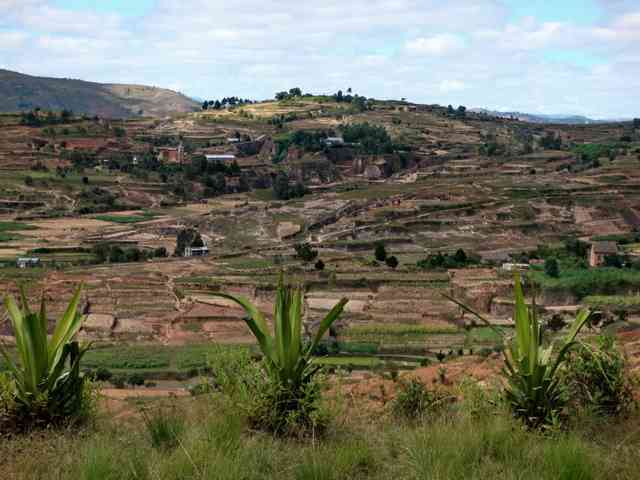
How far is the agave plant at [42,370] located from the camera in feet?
20.8

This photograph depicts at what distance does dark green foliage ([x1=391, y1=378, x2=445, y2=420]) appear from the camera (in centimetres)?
771

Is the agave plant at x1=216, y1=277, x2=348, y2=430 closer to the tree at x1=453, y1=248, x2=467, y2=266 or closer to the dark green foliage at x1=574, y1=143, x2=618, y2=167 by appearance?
the tree at x1=453, y1=248, x2=467, y2=266

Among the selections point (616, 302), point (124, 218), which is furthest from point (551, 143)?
point (616, 302)

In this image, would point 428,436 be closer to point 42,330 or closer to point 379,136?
point 42,330

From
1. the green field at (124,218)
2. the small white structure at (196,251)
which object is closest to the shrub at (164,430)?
the small white structure at (196,251)

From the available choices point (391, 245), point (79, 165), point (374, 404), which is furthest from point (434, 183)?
point (374, 404)

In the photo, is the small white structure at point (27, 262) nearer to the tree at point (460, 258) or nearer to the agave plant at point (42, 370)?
the tree at point (460, 258)

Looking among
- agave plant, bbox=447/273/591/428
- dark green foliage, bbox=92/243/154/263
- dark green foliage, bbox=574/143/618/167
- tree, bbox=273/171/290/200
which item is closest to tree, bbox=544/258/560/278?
dark green foliage, bbox=92/243/154/263

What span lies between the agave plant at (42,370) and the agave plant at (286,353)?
131 centimetres

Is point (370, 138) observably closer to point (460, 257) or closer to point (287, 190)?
point (287, 190)

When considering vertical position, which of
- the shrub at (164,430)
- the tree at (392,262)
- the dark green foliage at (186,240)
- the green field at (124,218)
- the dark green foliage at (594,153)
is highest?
the shrub at (164,430)

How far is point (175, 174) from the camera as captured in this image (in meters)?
82.4

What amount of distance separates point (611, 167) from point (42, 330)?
7918 centimetres

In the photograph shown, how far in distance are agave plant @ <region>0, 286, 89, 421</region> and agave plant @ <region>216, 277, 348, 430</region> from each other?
4.30 feet
